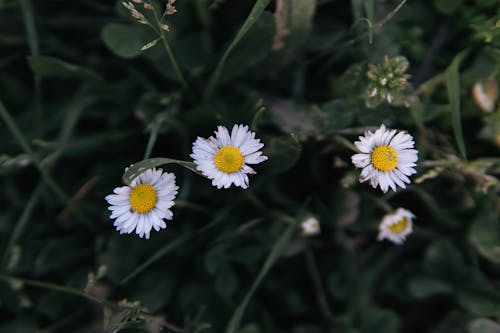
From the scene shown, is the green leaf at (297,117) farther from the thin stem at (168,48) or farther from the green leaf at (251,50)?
the thin stem at (168,48)

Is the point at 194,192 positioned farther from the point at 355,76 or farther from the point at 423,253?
the point at 423,253

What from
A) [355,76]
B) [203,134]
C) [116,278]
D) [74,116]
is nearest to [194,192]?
[203,134]

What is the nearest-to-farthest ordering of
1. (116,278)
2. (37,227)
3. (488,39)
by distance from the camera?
(488,39)
(116,278)
(37,227)

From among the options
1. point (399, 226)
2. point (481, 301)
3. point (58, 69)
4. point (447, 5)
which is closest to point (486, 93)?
point (447, 5)

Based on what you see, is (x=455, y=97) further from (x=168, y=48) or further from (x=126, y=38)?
(x=126, y=38)

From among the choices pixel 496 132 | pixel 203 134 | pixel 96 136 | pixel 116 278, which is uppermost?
pixel 96 136

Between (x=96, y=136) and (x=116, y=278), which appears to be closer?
(x=116, y=278)

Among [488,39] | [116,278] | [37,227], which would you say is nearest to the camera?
[488,39]

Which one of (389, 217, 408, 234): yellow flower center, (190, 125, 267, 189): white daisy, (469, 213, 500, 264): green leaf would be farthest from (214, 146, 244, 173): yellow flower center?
(469, 213, 500, 264): green leaf
